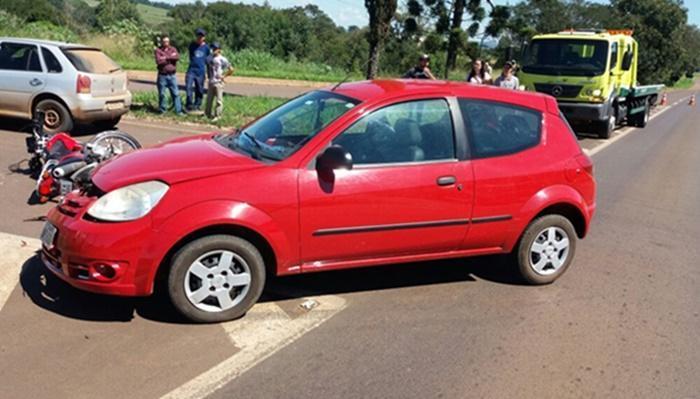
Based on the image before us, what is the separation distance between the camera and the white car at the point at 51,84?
35.3 feet

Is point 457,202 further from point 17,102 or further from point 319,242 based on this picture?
point 17,102

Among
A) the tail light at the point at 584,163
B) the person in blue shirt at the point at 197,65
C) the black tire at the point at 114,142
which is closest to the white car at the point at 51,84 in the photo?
the person in blue shirt at the point at 197,65

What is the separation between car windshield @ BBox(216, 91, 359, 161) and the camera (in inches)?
185

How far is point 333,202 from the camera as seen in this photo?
4480mm

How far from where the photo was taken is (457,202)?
16.0 ft

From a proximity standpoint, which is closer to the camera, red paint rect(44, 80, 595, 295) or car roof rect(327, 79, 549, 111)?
red paint rect(44, 80, 595, 295)

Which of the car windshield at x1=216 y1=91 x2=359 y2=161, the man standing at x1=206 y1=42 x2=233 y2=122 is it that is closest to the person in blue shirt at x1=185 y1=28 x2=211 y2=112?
the man standing at x1=206 y1=42 x2=233 y2=122

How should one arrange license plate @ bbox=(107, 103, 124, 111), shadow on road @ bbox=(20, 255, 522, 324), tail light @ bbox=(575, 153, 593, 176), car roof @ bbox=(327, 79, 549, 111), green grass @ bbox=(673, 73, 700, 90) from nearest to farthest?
shadow on road @ bbox=(20, 255, 522, 324), car roof @ bbox=(327, 79, 549, 111), tail light @ bbox=(575, 153, 593, 176), license plate @ bbox=(107, 103, 124, 111), green grass @ bbox=(673, 73, 700, 90)

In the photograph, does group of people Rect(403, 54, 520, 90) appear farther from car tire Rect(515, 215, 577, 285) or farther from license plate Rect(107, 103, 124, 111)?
car tire Rect(515, 215, 577, 285)

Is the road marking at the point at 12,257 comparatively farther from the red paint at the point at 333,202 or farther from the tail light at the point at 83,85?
the tail light at the point at 83,85

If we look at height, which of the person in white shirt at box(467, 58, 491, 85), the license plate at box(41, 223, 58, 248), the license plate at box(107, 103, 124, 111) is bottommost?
the license plate at box(41, 223, 58, 248)

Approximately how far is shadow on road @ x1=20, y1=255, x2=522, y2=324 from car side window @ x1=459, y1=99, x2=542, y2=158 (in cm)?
107

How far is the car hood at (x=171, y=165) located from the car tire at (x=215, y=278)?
46 centimetres

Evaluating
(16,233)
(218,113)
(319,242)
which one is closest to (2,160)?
(16,233)
